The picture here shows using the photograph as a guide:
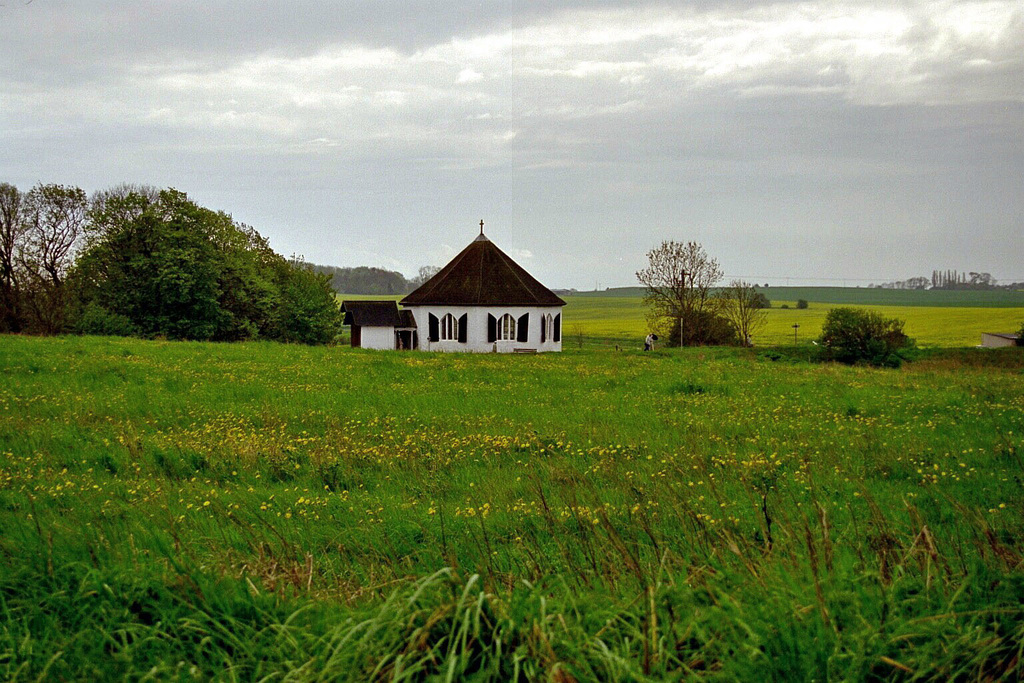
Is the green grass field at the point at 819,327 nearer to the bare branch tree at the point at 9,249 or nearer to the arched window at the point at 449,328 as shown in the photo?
the arched window at the point at 449,328

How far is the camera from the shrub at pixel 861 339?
4547 centimetres

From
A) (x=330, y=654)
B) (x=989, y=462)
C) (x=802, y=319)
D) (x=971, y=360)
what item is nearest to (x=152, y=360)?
(x=989, y=462)

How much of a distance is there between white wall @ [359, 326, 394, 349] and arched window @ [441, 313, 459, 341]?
7.52m

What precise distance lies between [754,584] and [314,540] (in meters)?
4.12

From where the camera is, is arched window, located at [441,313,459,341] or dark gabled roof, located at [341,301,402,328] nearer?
arched window, located at [441,313,459,341]

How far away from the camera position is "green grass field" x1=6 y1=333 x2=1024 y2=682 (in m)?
3.36

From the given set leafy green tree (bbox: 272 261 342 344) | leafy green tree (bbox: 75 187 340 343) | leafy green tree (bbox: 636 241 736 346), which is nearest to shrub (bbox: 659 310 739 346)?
leafy green tree (bbox: 636 241 736 346)

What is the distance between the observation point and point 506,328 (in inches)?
2247

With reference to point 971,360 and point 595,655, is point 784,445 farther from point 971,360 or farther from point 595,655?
point 971,360

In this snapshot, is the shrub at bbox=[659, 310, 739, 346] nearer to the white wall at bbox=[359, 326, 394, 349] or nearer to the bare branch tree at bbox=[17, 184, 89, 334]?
the white wall at bbox=[359, 326, 394, 349]

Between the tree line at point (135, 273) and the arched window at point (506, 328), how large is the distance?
14.8 meters

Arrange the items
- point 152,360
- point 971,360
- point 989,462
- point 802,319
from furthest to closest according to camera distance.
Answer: point 802,319, point 971,360, point 152,360, point 989,462

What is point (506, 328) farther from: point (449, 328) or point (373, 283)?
point (373, 283)

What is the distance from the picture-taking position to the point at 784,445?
11.7 meters
